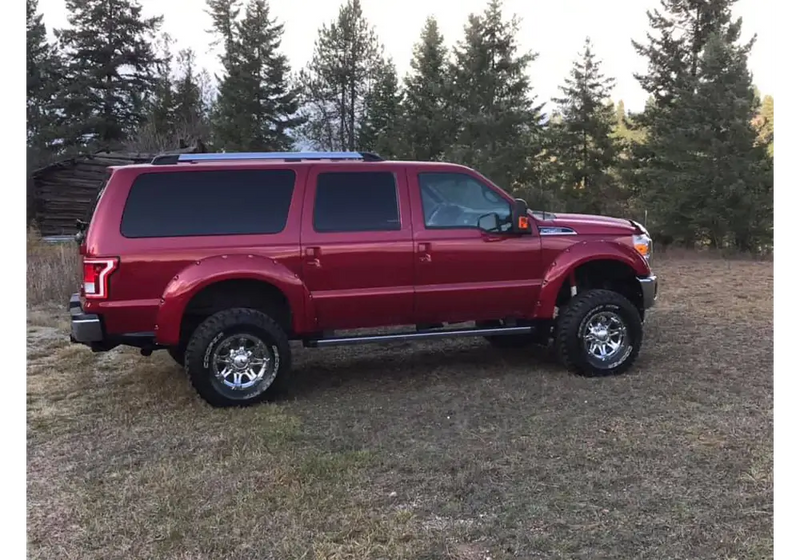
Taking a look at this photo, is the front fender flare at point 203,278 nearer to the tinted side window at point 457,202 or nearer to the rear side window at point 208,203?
the rear side window at point 208,203

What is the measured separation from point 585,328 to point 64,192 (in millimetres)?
27794

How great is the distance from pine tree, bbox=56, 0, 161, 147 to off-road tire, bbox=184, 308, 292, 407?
107 feet

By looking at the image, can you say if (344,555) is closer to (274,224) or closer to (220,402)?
(220,402)

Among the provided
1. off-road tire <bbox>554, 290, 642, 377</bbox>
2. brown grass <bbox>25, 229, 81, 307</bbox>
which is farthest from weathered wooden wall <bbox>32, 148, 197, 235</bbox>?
off-road tire <bbox>554, 290, 642, 377</bbox>

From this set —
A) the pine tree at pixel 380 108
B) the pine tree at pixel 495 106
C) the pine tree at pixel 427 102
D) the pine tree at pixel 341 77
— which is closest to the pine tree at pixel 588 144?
the pine tree at pixel 495 106

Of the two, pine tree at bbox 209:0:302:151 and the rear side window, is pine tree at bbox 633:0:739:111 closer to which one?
pine tree at bbox 209:0:302:151

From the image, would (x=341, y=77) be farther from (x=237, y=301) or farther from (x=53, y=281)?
(x=237, y=301)

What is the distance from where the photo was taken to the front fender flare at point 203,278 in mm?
5316

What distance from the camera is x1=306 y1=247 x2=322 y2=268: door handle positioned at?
5652 mm

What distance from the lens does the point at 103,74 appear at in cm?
3588

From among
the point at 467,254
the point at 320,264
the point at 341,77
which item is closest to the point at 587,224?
the point at 467,254

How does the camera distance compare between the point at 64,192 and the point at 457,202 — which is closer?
the point at 457,202

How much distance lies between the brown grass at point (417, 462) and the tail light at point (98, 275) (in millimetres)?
1054

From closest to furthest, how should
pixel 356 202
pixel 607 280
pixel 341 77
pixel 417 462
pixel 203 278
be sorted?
pixel 417 462
pixel 203 278
pixel 356 202
pixel 607 280
pixel 341 77
